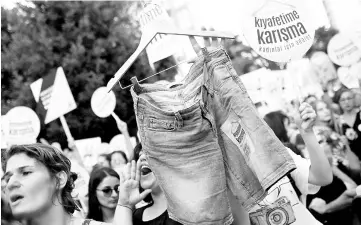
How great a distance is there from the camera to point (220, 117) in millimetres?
2514

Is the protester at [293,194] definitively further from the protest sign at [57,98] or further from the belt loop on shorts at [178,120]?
the protest sign at [57,98]

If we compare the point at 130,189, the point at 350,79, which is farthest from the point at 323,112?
the point at 130,189

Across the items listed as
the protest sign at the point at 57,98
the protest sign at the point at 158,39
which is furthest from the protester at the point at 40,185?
the protest sign at the point at 57,98

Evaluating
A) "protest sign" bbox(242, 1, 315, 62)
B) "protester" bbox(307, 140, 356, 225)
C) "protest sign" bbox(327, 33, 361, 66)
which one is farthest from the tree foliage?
"protest sign" bbox(242, 1, 315, 62)

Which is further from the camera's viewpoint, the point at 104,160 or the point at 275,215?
the point at 104,160

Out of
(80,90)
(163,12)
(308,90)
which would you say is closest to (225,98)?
(163,12)

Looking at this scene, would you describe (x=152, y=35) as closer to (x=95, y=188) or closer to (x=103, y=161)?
(x=95, y=188)

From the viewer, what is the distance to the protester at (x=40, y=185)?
242 cm

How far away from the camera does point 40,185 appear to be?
2492 mm

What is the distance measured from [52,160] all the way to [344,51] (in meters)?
4.67

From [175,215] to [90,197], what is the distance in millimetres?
1477

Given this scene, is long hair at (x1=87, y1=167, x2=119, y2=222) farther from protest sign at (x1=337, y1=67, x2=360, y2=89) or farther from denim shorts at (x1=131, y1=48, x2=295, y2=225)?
protest sign at (x1=337, y1=67, x2=360, y2=89)

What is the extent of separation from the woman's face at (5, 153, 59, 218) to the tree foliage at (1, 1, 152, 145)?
12385mm

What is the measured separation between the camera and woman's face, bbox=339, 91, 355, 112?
18.6 feet
